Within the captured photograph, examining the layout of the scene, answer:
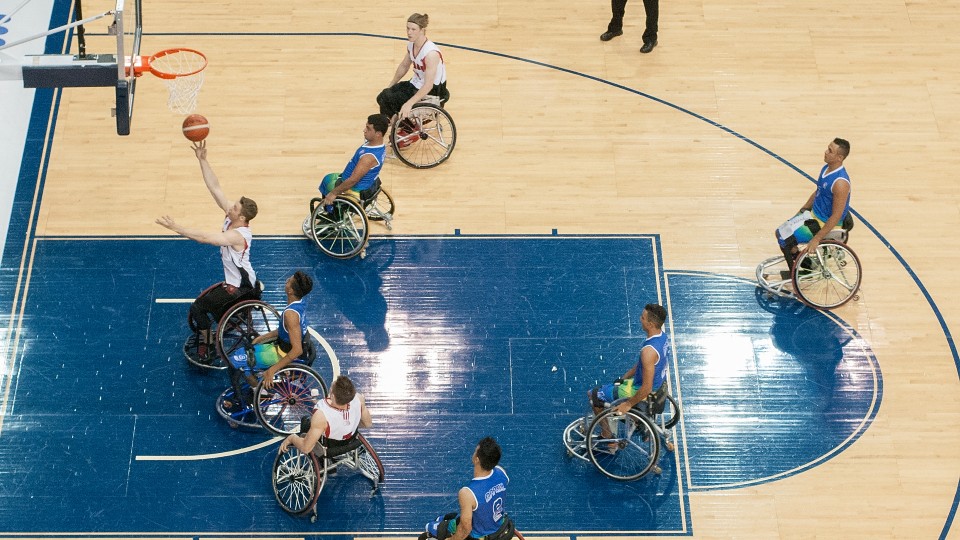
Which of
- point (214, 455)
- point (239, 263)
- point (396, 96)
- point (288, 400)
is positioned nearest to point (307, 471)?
point (288, 400)

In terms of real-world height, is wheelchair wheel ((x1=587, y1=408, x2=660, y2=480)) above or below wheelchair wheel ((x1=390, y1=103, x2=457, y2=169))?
below

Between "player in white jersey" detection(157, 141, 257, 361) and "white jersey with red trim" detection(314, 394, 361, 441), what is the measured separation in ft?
5.72

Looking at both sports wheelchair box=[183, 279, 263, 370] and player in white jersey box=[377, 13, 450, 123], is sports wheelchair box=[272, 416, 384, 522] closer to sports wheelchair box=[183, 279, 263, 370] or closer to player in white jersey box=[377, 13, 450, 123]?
sports wheelchair box=[183, 279, 263, 370]

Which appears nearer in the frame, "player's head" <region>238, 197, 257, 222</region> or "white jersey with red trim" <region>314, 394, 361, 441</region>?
"white jersey with red trim" <region>314, 394, 361, 441</region>

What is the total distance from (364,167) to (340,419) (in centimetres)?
293

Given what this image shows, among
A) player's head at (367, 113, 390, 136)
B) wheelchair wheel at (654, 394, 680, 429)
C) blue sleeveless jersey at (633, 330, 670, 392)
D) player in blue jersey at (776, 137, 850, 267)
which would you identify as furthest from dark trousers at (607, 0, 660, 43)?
blue sleeveless jersey at (633, 330, 670, 392)

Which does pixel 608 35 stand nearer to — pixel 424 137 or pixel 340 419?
pixel 424 137

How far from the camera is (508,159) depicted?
1334 centimetres

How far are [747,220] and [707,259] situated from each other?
0.73 meters

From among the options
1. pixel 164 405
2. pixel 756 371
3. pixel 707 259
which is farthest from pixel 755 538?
pixel 164 405

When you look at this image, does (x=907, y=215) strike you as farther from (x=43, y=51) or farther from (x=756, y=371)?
(x=43, y=51)

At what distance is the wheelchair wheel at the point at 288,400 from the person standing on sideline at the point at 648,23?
236 inches

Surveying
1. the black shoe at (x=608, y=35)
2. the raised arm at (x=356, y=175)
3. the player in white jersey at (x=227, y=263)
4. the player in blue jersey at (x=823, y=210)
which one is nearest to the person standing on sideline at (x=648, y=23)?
the black shoe at (x=608, y=35)

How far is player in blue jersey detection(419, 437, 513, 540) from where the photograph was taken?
29.9 feet
